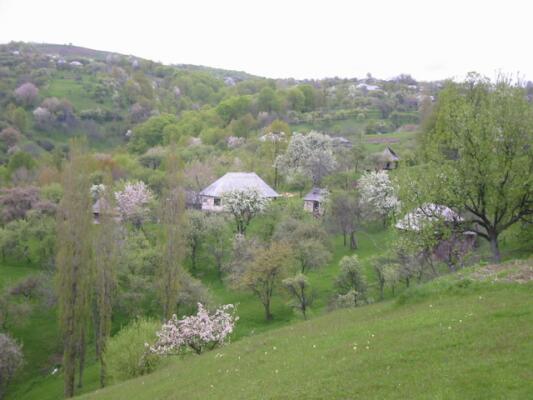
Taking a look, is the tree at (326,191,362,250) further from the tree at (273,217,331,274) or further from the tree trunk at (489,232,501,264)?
the tree trunk at (489,232,501,264)

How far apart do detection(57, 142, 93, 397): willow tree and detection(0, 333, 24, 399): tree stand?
3.48 meters

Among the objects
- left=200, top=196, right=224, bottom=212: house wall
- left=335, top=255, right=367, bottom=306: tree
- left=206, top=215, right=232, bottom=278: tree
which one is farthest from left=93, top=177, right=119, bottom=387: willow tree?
left=200, top=196, right=224, bottom=212: house wall

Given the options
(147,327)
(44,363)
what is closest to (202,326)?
(147,327)

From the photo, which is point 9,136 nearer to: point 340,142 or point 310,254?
point 340,142

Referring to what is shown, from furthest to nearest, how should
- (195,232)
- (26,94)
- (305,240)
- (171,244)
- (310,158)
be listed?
(26,94)
(310,158)
(195,232)
(305,240)
(171,244)

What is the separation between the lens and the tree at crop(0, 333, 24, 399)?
3011 cm

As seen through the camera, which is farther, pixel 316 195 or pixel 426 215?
pixel 316 195

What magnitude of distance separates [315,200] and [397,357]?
153ft

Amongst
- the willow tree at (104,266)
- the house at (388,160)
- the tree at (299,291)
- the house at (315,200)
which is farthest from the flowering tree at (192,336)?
the house at (388,160)

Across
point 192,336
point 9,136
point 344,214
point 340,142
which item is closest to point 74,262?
point 192,336

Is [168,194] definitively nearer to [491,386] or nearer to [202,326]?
[202,326]

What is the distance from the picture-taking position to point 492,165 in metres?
22.7

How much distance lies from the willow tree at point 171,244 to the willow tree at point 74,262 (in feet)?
15.9

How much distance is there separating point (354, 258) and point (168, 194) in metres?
13.7
